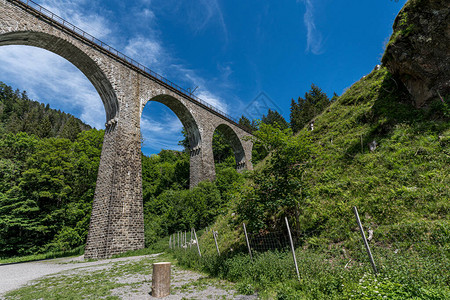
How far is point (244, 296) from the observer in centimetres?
429

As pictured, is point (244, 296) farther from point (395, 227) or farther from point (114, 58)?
point (114, 58)

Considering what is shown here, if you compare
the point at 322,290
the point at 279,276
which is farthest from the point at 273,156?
the point at 322,290

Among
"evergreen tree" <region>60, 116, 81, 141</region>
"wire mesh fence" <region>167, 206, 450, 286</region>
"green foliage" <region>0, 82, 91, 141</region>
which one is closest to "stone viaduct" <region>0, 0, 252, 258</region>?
"wire mesh fence" <region>167, 206, 450, 286</region>

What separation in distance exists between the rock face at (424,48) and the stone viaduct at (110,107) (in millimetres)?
7862

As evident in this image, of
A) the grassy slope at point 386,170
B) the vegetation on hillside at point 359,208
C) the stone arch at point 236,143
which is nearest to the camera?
the vegetation on hillside at point 359,208

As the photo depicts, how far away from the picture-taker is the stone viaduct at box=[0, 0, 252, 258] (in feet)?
40.0

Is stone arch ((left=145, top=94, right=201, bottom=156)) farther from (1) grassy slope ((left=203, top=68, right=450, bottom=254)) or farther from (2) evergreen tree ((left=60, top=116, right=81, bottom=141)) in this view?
(2) evergreen tree ((left=60, top=116, right=81, bottom=141))

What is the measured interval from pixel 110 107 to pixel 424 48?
58.3 feet

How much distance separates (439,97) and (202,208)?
15565mm

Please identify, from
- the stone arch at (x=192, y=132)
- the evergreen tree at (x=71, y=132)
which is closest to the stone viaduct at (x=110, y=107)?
the stone arch at (x=192, y=132)

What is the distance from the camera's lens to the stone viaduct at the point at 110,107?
1220 centimetres

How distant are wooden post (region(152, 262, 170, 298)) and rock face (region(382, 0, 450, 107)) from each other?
1061cm

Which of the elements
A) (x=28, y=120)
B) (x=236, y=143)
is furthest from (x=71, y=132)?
(x=236, y=143)

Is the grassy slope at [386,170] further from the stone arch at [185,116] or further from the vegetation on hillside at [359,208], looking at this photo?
the stone arch at [185,116]
